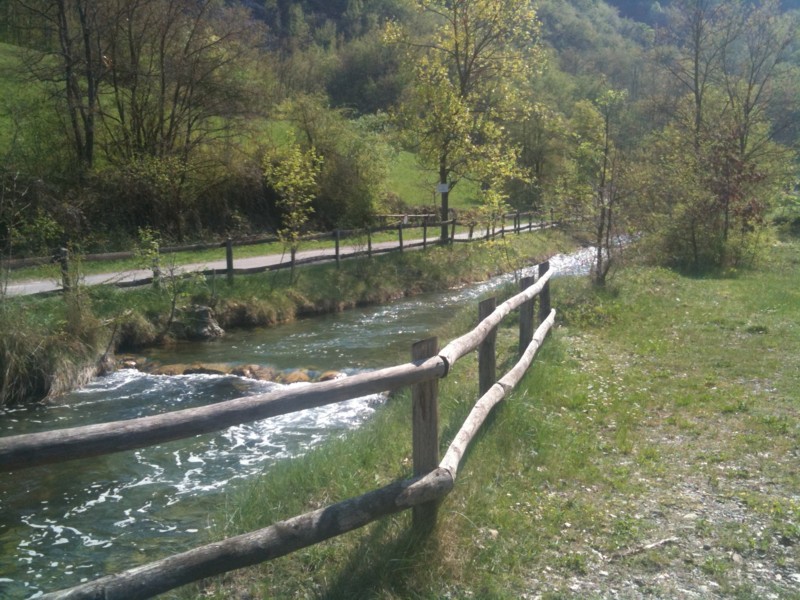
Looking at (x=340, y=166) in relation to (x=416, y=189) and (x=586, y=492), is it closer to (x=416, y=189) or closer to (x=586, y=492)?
(x=416, y=189)

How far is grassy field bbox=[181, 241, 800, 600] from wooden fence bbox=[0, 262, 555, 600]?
0.37 meters

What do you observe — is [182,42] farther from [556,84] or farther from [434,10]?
[556,84]

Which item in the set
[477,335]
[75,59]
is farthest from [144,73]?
[477,335]

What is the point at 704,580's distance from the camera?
14.9 ft

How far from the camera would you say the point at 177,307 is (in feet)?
55.7

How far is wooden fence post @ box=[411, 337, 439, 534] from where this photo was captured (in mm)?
4730

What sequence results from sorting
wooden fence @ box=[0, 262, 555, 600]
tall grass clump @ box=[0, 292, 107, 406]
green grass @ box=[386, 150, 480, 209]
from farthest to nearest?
green grass @ box=[386, 150, 480, 209] → tall grass clump @ box=[0, 292, 107, 406] → wooden fence @ box=[0, 262, 555, 600]

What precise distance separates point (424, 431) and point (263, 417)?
4.01 ft

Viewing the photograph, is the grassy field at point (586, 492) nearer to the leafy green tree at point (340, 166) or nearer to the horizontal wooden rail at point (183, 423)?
the horizontal wooden rail at point (183, 423)

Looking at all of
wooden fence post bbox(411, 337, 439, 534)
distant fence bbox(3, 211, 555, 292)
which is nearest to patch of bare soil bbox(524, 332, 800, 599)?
wooden fence post bbox(411, 337, 439, 534)

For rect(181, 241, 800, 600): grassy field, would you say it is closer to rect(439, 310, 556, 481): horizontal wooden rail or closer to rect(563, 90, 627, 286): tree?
rect(439, 310, 556, 481): horizontal wooden rail

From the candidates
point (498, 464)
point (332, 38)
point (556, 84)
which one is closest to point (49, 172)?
point (498, 464)

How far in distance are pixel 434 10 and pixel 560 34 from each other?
294ft

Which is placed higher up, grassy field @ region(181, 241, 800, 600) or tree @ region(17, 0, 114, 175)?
tree @ region(17, 0, 114, 175)
